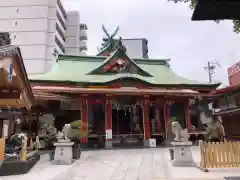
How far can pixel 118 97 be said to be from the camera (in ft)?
61.7

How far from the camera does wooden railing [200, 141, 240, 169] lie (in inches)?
329

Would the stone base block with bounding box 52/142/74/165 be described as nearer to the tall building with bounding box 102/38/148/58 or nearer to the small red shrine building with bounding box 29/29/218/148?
the small red shrine building with bounding box 29/29/218/148

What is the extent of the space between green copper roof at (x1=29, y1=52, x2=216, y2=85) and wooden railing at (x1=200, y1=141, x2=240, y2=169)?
459 inches

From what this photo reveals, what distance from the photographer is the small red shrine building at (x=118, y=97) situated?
1783 centimetres

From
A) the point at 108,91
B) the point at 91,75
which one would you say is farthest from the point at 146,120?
the point at 91,75

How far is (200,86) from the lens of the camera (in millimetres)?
21391

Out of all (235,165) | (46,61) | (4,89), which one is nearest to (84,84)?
(4,89)

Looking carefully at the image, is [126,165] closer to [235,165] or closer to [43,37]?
[235,165]

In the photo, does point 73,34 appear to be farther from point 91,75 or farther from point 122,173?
point 122,173

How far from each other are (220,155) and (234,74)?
20.6m

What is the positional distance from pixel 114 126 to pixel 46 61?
117ft

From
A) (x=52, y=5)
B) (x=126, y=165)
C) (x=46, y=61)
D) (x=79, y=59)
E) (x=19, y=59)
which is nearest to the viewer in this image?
(x=19, y=59)

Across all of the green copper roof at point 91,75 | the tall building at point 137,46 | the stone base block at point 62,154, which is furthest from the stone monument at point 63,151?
the tall building at point 137,46

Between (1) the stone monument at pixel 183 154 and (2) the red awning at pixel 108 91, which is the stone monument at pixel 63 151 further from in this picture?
(2) the red awning at pixel 108 91
